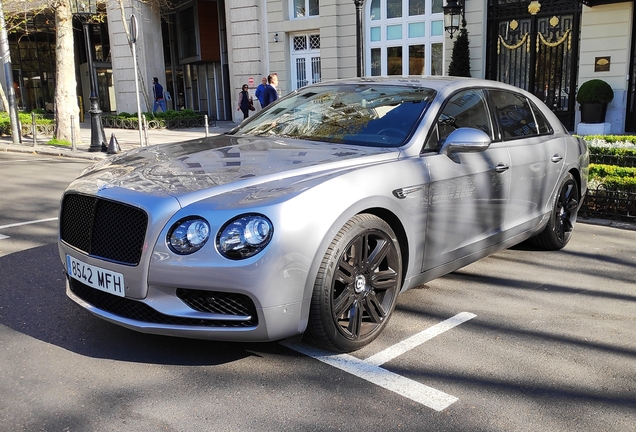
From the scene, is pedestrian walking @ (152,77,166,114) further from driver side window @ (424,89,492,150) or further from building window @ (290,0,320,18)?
driver side window @ (424,89,492,150)

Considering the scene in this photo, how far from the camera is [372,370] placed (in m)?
3.48

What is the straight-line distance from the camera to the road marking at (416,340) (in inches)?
144

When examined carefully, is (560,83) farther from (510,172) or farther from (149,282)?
(149,282)

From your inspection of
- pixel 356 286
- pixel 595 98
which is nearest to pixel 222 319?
pixel 356 286

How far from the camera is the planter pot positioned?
16375mm

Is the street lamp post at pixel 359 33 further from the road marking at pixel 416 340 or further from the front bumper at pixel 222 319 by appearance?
the front bumper at pixel 222 319

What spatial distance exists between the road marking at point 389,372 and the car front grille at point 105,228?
1159 mm

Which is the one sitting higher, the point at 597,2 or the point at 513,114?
the point at 597,2

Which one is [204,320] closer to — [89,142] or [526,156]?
[526,156]

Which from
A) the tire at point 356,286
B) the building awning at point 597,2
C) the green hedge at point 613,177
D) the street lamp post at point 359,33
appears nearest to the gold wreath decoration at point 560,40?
the building awning at point 597,2

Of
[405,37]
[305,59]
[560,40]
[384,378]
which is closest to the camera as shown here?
[384,378]

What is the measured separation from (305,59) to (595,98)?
11804mm

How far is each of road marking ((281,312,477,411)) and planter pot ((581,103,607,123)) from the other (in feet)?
46.5

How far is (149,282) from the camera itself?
3250 millimetres
